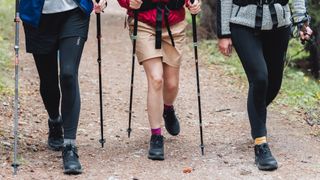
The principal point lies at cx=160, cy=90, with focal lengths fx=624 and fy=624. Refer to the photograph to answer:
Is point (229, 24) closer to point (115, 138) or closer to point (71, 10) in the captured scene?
point (71, 10)

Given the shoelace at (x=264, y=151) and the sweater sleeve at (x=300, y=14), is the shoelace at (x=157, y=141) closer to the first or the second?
the shoelace at (x=264, y=151)

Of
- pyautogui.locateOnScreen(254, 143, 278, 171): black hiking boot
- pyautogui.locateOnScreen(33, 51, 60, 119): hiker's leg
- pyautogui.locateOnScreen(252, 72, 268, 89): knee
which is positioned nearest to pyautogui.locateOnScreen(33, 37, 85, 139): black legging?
pyautogui.locateOnScreen(33, 51, 60, 119): hiker's leg

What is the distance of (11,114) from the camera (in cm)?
875

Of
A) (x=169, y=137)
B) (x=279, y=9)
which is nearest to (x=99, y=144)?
(x=169, y=137)

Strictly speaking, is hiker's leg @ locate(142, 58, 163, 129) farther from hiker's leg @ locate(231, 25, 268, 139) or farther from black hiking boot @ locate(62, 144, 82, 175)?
black hiking boot @ locate(62, 144, 82, 175)

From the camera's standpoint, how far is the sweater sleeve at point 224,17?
6359 millimetres

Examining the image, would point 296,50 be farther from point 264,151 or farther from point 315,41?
point 264,151

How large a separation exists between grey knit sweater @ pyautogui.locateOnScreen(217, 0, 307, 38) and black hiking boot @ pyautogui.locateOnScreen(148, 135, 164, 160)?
4.25ft

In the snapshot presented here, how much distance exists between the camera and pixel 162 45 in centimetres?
677

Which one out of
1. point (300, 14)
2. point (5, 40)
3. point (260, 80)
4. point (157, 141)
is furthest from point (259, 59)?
point (5, 40)

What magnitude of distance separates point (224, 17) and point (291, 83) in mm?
5350

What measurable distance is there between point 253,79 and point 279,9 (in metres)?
0.76

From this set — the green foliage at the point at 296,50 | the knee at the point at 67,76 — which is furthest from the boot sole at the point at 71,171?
the green foliage at the point at 296,50

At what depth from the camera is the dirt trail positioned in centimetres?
622
